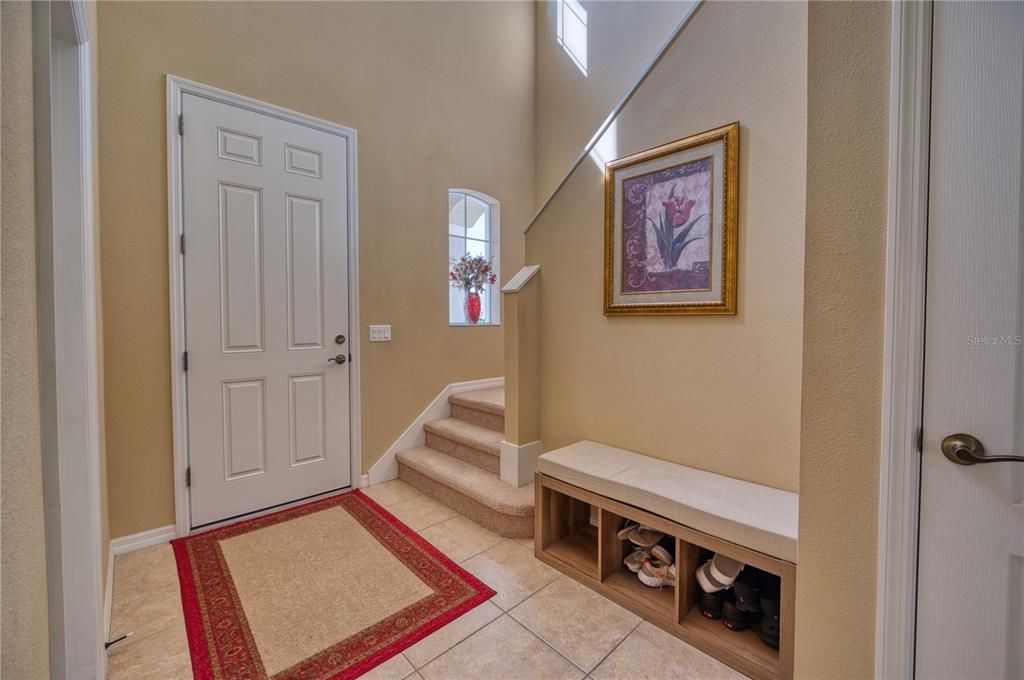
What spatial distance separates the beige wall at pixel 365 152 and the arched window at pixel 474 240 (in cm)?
12

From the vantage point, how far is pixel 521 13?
13.0 ft

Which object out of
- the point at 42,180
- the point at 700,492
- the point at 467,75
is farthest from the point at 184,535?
the point at 467,75

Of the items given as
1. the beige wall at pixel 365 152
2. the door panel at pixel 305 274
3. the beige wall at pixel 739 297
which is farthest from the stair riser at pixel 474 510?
the door panel at pixel 305 274

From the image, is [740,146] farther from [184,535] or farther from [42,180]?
[184,535]

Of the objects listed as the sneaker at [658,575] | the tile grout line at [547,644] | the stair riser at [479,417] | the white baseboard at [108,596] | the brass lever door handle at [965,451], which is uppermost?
the brass lever door handle at [965,451]

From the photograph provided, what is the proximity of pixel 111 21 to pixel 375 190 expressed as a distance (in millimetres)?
1452

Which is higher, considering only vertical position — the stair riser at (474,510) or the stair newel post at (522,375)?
the stair newel post at (522,375)

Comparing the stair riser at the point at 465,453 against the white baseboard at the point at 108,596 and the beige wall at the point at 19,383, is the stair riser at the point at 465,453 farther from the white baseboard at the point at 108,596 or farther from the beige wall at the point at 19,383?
the beige wall at the point at 19,383

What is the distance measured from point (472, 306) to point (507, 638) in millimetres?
2481

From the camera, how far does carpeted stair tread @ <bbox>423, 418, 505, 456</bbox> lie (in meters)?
2.69

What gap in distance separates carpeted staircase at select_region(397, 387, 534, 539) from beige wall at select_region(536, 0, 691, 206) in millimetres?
2300

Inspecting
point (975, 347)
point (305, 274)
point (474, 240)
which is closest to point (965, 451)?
point (975, 347)

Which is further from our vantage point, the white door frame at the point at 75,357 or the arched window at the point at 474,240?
the arched window at the point at 474,240

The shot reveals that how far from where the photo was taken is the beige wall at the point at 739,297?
1567mm
